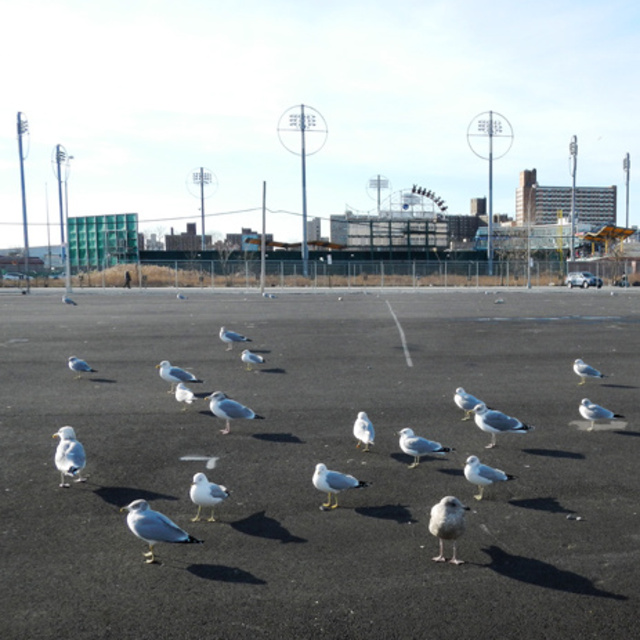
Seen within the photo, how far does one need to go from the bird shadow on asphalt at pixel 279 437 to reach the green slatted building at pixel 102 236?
2238 inches

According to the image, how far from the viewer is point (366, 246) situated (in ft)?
325

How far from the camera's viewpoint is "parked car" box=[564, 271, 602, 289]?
55.9 meters

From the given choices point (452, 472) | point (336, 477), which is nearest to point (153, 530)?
point (336, 477)

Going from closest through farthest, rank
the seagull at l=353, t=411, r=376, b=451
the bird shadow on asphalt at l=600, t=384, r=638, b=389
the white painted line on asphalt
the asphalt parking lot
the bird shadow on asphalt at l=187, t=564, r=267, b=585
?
the asphalt parking lot < the bird shadow on asphalt at l=187, t=564, r=267, b=585 < the seagull at l=353, t=411, r=376, b=451 < the bird shadow on asphalt at l=600, t=384, r=638, b=389 < the white painted line on asphalt

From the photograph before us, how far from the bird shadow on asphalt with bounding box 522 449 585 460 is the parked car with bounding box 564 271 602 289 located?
50.9 metres

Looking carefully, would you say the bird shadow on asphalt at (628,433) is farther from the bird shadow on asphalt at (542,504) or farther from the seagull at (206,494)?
the seagull at (206,494)

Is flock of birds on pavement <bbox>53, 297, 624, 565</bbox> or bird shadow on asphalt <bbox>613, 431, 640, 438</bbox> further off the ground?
flock of birds on pavement <bbox>53, 297, 624, 565</bbox>

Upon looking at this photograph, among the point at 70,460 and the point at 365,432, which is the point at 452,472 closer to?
the point at 365,432

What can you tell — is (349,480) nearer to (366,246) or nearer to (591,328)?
(591,328)

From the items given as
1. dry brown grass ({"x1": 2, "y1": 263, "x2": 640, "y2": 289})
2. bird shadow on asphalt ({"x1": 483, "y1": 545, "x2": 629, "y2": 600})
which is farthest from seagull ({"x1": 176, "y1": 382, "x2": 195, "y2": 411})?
A: dry brown grass ({"x1": 2, "y1": 263, "x2": 640, "y2": 289})

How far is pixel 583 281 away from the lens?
56.1m

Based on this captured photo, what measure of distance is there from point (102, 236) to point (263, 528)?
6499 centimetres

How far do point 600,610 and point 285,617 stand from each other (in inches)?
96.8

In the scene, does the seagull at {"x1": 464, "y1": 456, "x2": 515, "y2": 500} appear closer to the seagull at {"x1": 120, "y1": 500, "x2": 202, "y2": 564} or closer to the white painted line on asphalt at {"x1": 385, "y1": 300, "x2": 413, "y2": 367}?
the seagull at {"x1": 120, "y1": 500, "x2": 202, "y2": 564}
